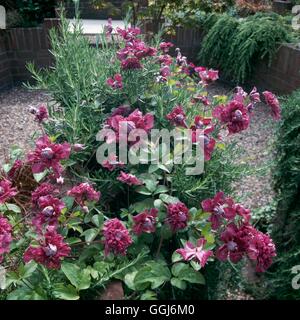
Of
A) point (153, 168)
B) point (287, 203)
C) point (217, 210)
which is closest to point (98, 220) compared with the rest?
point (153, 168)

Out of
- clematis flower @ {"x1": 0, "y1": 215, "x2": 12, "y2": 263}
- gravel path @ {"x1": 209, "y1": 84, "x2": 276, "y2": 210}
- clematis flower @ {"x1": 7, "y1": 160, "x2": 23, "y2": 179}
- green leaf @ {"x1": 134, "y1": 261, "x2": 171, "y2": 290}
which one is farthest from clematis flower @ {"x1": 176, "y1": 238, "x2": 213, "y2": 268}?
clematis flower @ {"x1": 7, "y1": 160, "x2": 23, "y2": 179}

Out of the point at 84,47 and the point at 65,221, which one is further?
the point at 84,47

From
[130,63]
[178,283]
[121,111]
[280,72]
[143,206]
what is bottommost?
[280,72]

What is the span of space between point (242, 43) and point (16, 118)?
2.69 m

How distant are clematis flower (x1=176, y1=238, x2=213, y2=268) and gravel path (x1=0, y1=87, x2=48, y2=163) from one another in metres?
2.27

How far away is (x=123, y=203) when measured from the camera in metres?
1.69

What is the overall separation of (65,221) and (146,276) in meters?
0.35

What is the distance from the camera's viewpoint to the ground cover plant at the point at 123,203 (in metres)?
1.17

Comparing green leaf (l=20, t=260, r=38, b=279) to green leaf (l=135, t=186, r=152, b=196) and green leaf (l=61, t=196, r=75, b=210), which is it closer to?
green leaf (l=61, t=196, r=75, b=210)

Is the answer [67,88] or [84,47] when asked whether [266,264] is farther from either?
[84,47]

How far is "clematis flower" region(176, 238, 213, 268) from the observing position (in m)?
1.14

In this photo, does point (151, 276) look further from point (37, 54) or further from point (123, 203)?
point (37, 54)
